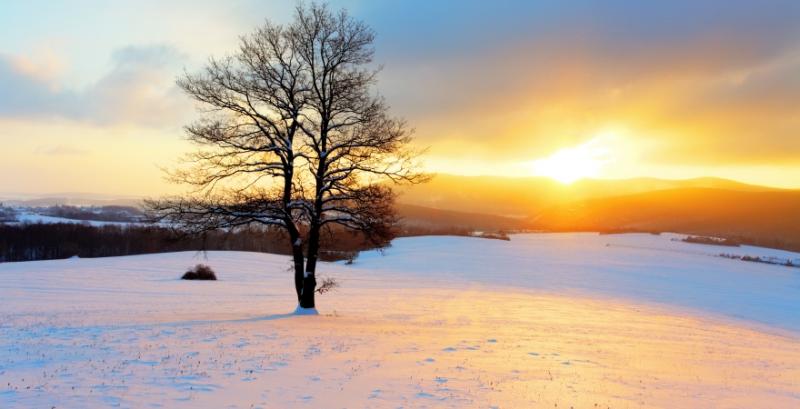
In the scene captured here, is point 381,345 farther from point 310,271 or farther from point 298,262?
point 298,262

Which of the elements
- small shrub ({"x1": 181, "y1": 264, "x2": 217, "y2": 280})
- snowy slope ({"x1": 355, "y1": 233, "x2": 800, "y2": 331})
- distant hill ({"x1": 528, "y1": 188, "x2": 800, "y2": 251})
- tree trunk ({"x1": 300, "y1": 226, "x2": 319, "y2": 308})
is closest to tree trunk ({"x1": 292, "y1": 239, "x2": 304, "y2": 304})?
tree trunk ({"x1": 300, "y1": 226, "x2": 319, "y2": 308})

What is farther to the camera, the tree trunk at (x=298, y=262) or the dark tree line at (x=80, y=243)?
the dark tree line at (x=80, y=243)

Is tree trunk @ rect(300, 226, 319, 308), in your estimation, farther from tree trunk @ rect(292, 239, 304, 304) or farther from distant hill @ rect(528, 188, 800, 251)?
distant hill @ rect(528, 188, 800, 251)

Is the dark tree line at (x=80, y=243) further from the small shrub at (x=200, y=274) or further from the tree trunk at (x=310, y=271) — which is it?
the tree trunk at (x=310, y=271)

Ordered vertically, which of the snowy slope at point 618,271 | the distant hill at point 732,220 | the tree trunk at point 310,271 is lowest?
the snowy slope at point 618,271

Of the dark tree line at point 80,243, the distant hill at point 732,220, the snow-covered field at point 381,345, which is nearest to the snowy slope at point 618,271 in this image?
the snow-covered field at point 381,345

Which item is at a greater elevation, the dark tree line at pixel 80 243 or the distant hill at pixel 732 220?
the distant hill at pixel 732 220

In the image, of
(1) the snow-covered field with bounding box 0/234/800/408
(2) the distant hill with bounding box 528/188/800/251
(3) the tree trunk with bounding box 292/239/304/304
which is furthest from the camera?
(2) the distant hill with bounding box 528/188/800/251

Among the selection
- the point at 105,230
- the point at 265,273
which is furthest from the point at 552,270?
the point at 105,230

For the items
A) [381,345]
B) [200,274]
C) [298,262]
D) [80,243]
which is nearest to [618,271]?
[200,274]

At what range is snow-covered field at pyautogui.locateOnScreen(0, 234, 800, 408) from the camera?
29.6 ft

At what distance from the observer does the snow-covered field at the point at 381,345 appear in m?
9.02

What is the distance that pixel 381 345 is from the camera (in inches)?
544

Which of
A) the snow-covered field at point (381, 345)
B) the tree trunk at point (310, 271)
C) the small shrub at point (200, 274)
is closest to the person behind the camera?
the snow-covered field at point (381, 345)
